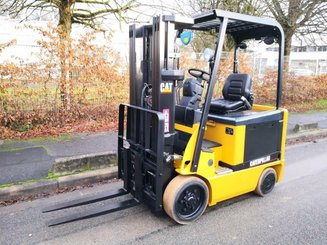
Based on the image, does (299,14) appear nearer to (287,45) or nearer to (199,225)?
(287,45)

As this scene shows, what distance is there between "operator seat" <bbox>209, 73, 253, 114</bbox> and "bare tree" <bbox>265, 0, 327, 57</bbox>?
9.82 m

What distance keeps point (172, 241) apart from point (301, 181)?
291 centimetres

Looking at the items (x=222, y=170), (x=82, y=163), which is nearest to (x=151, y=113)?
(x=222, y=170)

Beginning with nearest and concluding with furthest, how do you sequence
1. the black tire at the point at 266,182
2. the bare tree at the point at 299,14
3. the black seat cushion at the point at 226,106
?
the black seat cushion at the point at 226,106 → the black tire at the point at 266,182 → the bare tree at the point at 299,14

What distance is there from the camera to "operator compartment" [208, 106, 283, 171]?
3.85m

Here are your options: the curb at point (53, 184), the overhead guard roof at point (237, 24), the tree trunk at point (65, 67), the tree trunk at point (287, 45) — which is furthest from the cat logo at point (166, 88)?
the tree trunk at point (287, 45)

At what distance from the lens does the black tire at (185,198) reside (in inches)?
134

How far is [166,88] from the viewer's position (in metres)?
3.34

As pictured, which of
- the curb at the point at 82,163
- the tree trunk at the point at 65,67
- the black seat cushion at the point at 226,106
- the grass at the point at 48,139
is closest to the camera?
the black seat cushion at the point at 226,106

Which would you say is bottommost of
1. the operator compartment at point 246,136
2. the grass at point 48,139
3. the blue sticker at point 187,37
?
the grass at point 48,139

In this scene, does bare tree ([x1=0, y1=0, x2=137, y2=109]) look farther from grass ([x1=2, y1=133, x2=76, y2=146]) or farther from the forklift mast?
the forklift mast

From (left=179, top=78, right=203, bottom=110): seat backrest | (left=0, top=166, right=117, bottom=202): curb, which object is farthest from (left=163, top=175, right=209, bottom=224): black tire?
(left=0, top=166, right=117, bottom=202): curb

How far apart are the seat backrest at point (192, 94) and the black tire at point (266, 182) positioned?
4.76ft

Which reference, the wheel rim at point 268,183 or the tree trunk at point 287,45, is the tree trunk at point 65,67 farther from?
the tree trunk at point 287,45
